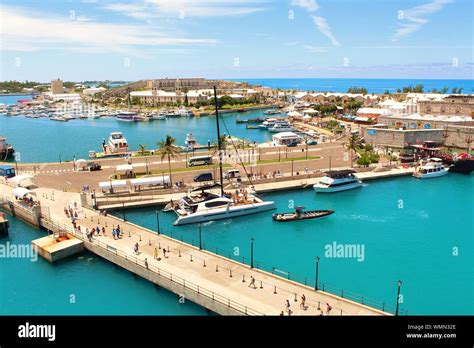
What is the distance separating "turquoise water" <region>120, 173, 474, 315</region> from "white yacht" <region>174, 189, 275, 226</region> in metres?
0.92

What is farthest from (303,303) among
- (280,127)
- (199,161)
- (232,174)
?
(280,127)

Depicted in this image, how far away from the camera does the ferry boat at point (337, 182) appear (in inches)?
2549

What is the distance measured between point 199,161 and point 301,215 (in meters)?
27.6

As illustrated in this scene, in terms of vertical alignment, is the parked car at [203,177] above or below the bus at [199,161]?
below

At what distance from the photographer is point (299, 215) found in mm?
53625

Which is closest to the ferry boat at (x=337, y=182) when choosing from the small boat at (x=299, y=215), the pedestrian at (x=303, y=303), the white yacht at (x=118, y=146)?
the small boat at (x=299, y=215)

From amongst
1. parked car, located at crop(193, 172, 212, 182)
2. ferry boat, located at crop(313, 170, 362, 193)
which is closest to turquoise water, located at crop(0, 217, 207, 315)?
parked car, located at crop(193, 172, 212, 182)

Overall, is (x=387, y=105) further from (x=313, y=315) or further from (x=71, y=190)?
(x=313, y=315)

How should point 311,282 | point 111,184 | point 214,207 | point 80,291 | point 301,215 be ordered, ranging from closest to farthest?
point 80,291 → point 311,282 → point 214,207 → point 301,215 → point 111,184

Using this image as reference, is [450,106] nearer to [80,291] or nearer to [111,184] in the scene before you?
[111,184]

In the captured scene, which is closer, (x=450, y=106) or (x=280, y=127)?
(x=450, y=106)

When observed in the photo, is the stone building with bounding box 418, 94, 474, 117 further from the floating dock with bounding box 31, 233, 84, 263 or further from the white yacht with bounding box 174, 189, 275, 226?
the floating dock with bounding box 31, 233, 84, 263

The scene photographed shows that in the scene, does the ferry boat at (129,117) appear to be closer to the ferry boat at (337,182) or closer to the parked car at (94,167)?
the parked car at (94,167)
